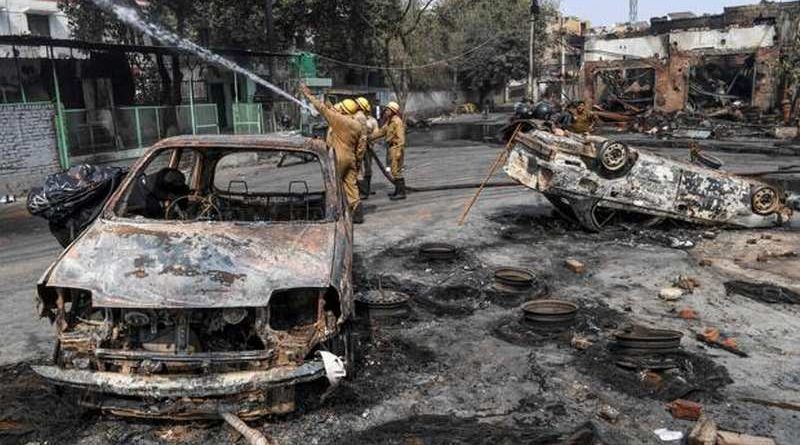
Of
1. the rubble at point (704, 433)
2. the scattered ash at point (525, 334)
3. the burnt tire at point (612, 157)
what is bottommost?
the scattered ash at point (525, 334)

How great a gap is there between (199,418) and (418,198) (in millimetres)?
8888

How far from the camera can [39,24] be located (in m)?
33.4

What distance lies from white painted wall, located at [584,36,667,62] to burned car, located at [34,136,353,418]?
31701 mm

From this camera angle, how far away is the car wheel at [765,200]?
9461 mm

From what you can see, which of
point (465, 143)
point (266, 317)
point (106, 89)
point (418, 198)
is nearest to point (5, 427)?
point (266, 317)

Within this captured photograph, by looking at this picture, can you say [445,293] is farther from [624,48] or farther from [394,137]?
[624,48]

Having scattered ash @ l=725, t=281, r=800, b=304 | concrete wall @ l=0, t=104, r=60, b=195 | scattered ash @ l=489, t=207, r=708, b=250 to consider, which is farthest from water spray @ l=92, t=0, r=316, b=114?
scattered ash @ l=725, t=281, r=800, b=304

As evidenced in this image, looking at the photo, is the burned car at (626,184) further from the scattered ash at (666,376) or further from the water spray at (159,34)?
the water spray at (159,34)

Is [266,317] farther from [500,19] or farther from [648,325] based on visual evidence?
[500,19]

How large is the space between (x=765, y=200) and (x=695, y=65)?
23.9 m

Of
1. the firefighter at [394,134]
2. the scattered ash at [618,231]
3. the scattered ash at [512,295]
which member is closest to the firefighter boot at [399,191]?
the firefighter at [394,134]

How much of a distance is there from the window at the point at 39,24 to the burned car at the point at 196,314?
3395 cm

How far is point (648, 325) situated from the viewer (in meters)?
5.98

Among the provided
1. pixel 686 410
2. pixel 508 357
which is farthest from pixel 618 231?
pixel 686 410
